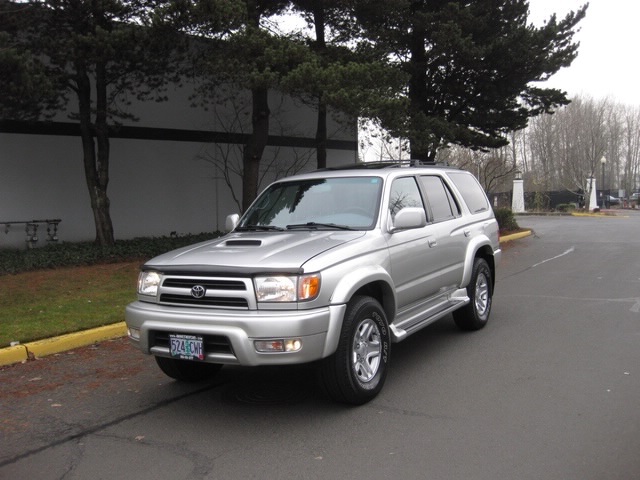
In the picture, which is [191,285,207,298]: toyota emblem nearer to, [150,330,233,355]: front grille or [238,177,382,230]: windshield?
[150,330,233,355]: front grille

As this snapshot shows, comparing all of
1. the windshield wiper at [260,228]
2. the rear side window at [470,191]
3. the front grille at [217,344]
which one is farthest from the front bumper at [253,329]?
the rear side window at [470,191]

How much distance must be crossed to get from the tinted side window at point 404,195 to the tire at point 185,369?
89.3 inches

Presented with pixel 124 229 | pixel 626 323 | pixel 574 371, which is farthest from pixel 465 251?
pixel 124 229

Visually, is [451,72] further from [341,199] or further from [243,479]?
[243,479]

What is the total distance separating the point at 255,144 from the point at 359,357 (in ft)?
36.0

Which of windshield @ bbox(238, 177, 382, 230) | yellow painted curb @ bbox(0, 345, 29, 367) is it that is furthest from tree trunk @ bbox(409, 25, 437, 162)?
yellow painted curb @ bbox(0, 345, 29, 367)

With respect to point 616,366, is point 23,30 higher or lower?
higher

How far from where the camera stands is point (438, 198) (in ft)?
22.0

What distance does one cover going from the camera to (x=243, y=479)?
3613 millimetres

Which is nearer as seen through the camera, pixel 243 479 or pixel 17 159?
pixel 243 479

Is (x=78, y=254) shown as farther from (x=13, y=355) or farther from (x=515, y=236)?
(x=515, y=236)

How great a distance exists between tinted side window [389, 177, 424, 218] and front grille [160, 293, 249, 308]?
74.4 inches

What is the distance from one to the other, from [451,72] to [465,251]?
13.0 meters

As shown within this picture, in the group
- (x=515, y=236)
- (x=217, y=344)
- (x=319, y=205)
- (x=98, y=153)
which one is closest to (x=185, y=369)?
(x=217, y=344)
